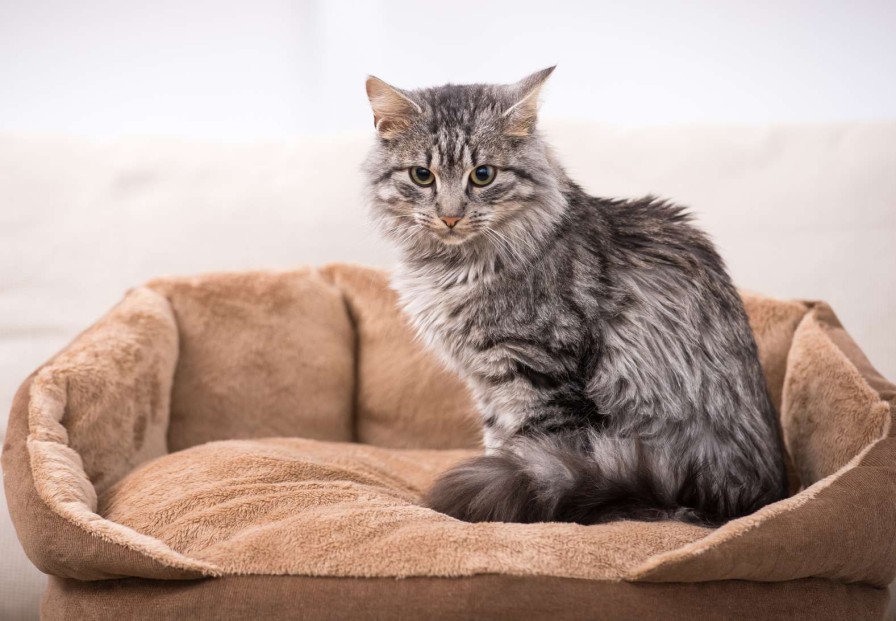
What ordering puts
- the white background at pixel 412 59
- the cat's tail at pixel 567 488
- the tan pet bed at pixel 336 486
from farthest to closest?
the white background at pixel 412 59 → the cat's tail at pixel 567 488 → the tan pet bed at pixel 336 486

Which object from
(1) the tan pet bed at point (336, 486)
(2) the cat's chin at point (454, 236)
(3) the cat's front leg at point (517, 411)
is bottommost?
(1) the tan pet bed at point (336, 486)

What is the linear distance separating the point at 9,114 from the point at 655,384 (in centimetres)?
243

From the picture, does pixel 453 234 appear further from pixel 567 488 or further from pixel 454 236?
pixel 567 488

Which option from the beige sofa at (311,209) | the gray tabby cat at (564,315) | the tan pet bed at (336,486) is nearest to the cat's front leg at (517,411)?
the gray tabby cat at (564,315)

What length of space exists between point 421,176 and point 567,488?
684 mm

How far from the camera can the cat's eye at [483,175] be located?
162cm

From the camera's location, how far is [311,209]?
8.21ft

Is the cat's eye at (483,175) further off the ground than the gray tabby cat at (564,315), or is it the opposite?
the cat's eye at (483,175)

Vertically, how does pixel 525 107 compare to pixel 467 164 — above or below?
above

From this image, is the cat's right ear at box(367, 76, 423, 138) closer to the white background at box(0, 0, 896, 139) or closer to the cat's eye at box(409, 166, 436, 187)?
the cat's eye at box(409, 166, 436, 187)

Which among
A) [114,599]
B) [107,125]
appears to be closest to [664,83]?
[107,125]

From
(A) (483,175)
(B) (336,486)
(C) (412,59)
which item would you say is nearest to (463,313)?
(A) (483,175)

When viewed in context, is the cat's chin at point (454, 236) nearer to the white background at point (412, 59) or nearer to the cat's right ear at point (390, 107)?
the cat's right ear at point (390, 107)

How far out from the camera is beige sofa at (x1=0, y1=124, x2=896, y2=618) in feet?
7.54
